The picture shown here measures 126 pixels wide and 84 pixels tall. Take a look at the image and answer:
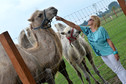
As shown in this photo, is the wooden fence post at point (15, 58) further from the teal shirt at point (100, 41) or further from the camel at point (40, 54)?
the teal shirt at point (100, 41)

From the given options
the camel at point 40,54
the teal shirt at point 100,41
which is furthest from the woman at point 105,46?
the camel at point 40,54

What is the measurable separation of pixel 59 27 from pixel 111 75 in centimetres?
319

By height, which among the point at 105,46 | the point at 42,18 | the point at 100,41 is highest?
the point at 42,18

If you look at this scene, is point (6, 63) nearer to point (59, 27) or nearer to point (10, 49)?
point (10, 49)

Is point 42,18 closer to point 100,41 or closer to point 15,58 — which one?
point 100,41

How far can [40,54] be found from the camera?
4734 mm

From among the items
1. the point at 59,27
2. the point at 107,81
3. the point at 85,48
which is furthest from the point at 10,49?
the point at 59,27

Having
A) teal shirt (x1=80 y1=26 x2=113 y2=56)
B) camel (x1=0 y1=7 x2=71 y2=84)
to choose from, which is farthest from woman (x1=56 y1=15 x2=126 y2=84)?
camel (x1=0 y1=7 x2=71 y2=84)

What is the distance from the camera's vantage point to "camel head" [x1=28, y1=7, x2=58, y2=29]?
5096mm

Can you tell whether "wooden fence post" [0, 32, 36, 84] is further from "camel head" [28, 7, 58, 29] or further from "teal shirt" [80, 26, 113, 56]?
"camel head" [28, 7, 58, 29]

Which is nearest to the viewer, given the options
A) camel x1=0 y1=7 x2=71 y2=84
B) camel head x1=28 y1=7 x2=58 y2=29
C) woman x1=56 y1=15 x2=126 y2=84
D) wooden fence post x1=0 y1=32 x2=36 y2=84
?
wooden fence post x1=0 y1=32 x2=36 y2=84

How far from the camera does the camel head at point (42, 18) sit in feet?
16.7

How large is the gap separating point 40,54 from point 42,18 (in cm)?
104

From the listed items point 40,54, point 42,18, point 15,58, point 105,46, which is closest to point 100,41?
point 105,46
